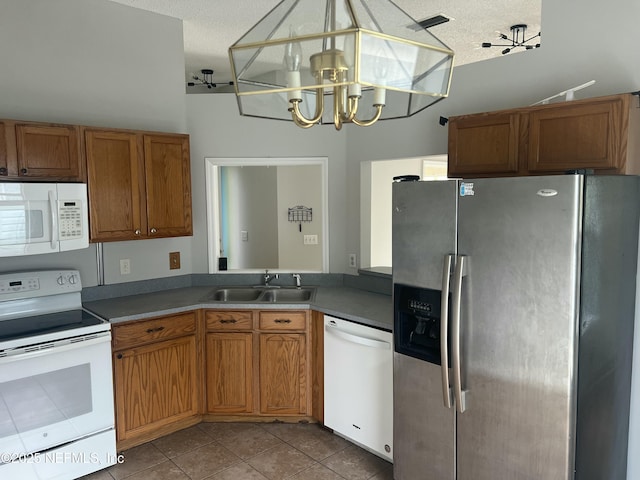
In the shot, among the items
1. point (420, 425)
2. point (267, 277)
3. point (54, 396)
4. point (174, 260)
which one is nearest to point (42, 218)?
point (54, 396)

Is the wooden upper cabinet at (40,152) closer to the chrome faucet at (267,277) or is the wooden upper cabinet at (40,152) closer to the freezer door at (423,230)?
the chrome faucet at (267,277)

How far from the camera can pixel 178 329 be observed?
315 centimetres

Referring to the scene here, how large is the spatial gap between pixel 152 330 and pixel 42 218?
93cm

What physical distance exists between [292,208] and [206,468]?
2114 millimetres

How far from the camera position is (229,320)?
10.7 ft

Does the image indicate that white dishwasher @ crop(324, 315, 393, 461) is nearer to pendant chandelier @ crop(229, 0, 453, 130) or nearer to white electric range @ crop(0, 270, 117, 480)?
white electric range @ crop(0, 270, 117, 480)

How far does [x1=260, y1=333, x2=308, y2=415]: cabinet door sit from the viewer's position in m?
3.25

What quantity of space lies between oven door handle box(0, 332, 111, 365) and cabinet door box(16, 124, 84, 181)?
3.18 ft

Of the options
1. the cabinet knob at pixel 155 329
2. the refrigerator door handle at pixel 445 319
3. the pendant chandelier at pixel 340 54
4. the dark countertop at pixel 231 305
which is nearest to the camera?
the pendant chandelier at pixel 340 54

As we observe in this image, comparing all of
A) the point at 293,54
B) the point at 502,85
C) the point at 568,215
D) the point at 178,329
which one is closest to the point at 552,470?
the point at 568,215

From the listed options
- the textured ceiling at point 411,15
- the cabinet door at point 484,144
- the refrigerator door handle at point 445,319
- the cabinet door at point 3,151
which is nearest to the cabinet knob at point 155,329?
the cabinet door at point 3,151

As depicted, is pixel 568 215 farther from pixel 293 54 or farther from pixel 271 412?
pixel 271 412

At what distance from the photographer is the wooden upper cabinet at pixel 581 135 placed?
203cm

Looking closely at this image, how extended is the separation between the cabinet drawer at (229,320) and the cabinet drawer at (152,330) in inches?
4.5
